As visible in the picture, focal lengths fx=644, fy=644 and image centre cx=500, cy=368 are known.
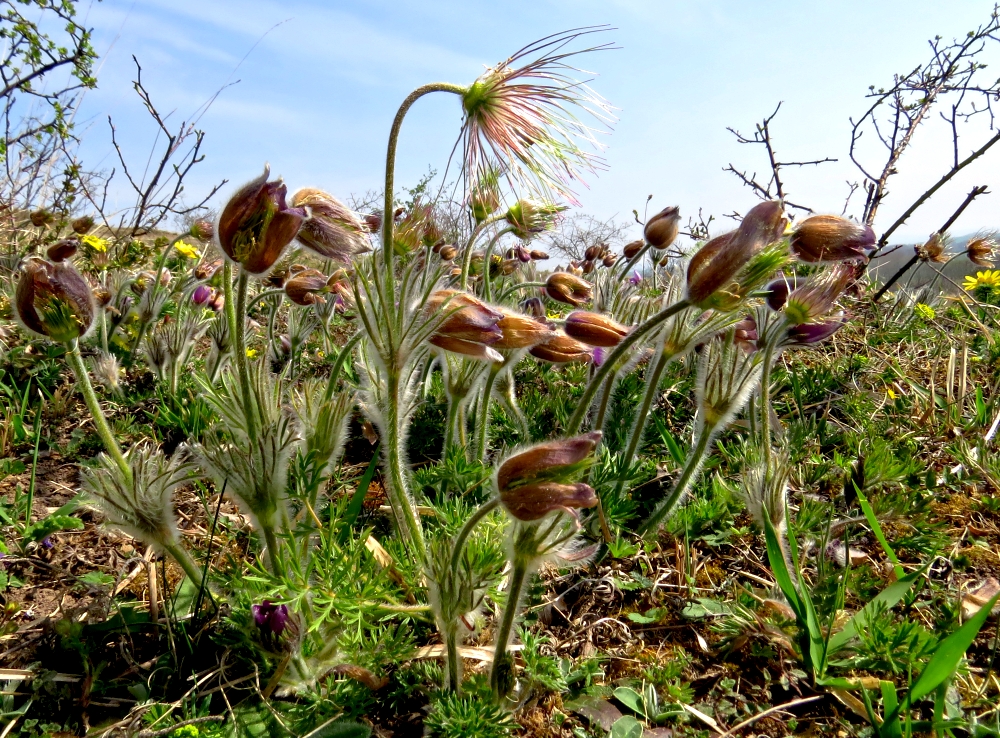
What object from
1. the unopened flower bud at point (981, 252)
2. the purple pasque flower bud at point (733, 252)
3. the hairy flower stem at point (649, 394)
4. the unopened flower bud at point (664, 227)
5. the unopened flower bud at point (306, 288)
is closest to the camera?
the purple pasque flower bud at point (733, 252)

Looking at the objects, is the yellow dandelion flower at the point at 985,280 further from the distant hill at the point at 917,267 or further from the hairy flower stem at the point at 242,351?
the hairy flower stem at the point at 242,351

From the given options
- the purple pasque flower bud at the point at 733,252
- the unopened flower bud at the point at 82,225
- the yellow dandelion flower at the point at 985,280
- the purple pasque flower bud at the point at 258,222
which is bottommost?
the unopened flower bud at the point at 82,225

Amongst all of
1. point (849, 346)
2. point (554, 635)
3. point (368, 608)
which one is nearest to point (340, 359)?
point (368, 608)

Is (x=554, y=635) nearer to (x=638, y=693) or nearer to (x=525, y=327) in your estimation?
(x=638, y=693)

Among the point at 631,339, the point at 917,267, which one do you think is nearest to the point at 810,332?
the point at 631,339

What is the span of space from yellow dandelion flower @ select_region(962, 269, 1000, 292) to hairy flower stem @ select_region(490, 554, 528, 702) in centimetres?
497

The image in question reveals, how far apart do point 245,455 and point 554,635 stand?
90 cm

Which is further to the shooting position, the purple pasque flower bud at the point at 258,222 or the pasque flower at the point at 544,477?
the purple pasque flower bud at the point at 258,222

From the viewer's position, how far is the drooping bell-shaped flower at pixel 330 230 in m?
1.40

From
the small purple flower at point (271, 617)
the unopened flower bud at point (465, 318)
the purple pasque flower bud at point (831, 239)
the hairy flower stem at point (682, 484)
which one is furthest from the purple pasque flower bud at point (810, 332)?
the small purple flower at point (271, 617)

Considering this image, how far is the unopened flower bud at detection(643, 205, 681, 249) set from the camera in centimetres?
254

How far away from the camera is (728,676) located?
1.57 metres

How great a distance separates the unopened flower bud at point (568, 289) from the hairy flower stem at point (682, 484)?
70 cm

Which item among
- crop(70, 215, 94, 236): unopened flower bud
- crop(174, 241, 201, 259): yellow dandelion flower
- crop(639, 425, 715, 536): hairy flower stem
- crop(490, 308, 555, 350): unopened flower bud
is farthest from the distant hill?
crop(70, 215, 94, 236): unopened flower bud
